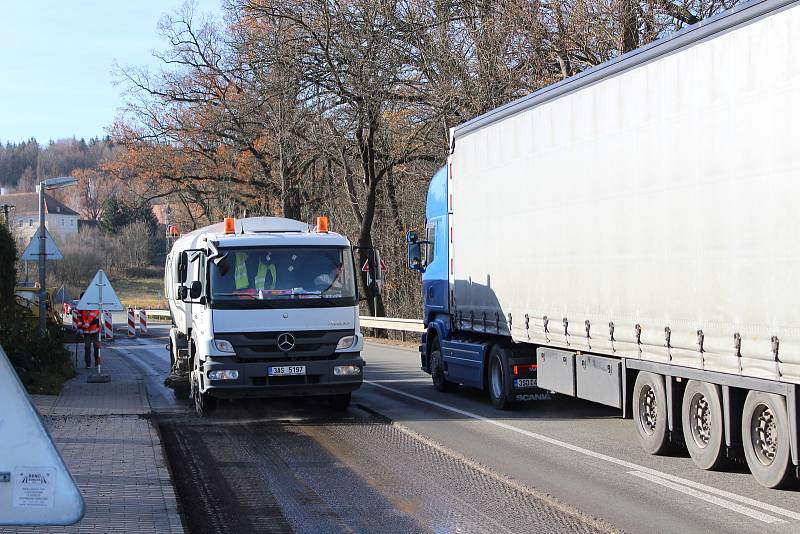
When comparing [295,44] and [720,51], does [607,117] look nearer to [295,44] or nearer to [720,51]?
[720,51]

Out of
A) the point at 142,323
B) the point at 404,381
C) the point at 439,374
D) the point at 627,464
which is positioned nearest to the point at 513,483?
the point at 627,464

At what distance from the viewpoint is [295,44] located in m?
28.6

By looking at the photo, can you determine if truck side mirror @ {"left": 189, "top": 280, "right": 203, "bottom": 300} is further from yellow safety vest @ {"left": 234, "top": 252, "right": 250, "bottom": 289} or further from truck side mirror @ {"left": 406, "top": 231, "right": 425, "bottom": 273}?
truck side mirror @ {"left": 406, "top": 231, "right": 425, "bottom": 273}

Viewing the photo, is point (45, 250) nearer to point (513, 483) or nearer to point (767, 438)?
point (513, 483)

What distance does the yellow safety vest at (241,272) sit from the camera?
525 inches

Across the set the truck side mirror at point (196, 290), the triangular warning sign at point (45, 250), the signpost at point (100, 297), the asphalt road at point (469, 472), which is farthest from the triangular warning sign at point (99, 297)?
the truck side mirror at point (196, 290)

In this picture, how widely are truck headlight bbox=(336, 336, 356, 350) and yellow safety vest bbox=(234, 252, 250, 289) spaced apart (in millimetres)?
1474

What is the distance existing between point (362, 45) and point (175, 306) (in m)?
11.7

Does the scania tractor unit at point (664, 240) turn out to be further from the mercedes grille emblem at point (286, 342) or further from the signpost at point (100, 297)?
the signpost at point (100, 297)

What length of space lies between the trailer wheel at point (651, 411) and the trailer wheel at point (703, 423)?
322 millimetres

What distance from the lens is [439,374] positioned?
16953 millimetres

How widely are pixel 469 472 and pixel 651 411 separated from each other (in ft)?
7.12

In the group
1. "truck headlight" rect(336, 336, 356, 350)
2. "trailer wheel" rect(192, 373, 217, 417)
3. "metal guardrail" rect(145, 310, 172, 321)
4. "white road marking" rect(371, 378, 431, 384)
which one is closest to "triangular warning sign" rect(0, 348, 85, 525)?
"truck headlight" rect(336, 336, 356, 350)

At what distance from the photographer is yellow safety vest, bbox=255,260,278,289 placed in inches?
527
